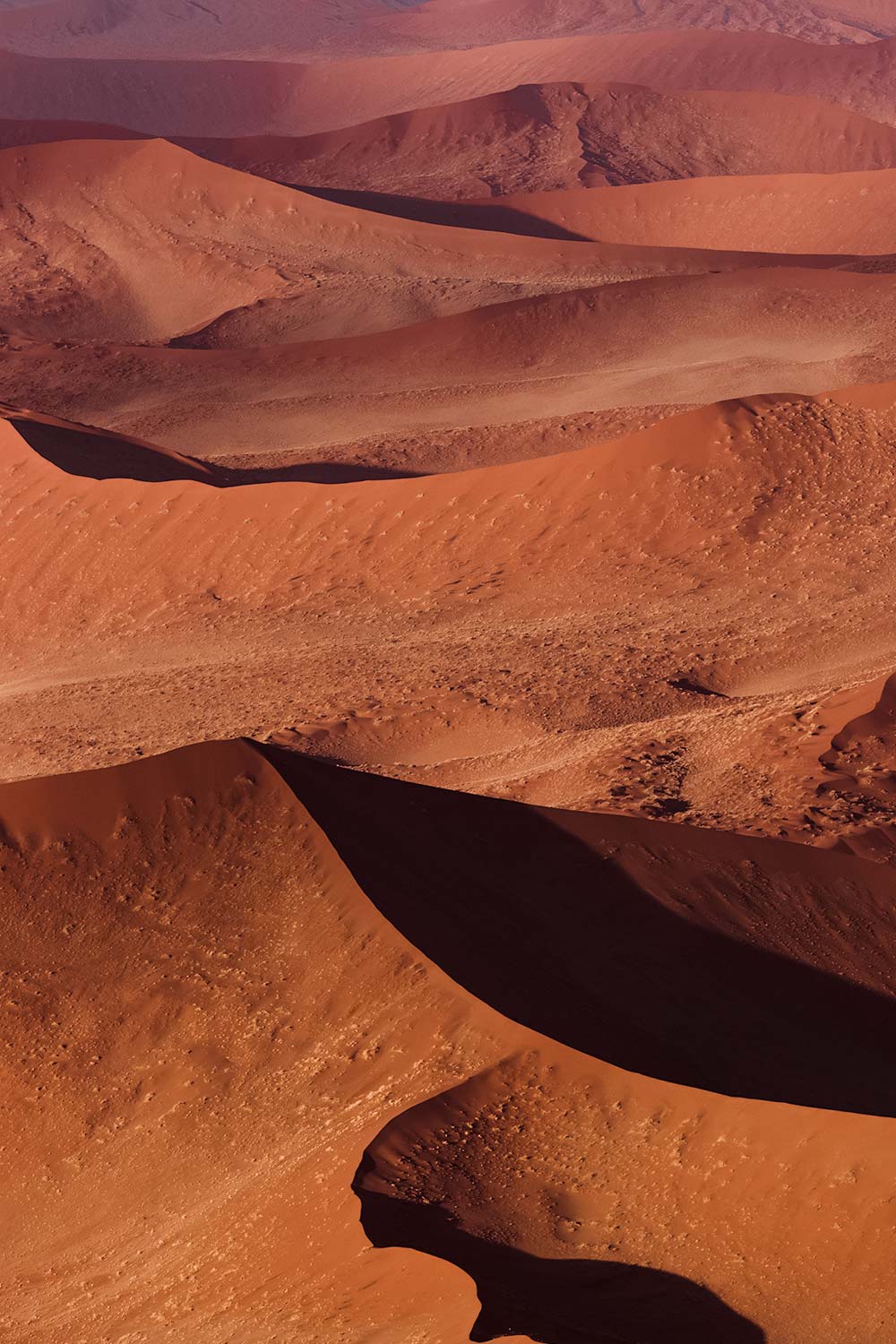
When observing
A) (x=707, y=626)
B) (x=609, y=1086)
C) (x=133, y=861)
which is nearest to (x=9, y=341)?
(x=707, y=626)

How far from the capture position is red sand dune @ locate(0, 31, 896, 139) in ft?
202

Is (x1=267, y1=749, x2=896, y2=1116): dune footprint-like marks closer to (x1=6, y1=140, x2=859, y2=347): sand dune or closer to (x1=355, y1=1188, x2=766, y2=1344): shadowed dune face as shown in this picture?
(x1=355, y1=1188, x2=766, y2=1344): shadowed dune face

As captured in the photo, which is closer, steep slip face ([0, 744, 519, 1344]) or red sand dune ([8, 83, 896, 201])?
steep slip face ([0, 744, 519, 1344])

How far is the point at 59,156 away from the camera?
3912cm

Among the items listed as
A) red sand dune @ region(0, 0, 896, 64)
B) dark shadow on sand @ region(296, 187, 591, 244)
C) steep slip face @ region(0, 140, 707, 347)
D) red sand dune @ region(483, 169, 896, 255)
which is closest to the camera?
steep slip face @ region(0, 140, 707, 347)

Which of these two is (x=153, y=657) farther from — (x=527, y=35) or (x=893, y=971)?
(x=527, y=35)

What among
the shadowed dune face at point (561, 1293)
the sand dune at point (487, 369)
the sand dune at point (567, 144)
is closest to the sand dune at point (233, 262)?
the sand dune at point (487, 369)

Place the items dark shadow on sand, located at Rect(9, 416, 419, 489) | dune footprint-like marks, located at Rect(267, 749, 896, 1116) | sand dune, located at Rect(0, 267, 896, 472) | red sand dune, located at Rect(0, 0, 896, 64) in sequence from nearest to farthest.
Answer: dune footprint-like marks, located at Rect(267, 749, 896, 1116)
dark shadow on sand, located at Rect(9, 416, 419, 489)
sand dune, located at Rect(0, 267, 896, 472)
red sand dune, located at Rect(0, 0, 896, 64)

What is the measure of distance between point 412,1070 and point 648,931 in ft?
6.36

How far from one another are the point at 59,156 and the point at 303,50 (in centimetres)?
4094

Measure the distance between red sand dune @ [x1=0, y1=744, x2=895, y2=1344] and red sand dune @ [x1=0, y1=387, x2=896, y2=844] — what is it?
2143mm

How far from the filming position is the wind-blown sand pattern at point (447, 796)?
7.01 m

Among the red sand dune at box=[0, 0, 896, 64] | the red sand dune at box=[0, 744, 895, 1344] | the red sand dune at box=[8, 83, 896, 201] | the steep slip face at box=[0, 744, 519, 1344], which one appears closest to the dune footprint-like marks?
the red sand dune at box=[0, 744, 895, 1344]

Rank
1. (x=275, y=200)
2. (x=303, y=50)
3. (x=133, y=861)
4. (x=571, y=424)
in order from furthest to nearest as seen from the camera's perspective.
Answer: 1. (x=303, y=50)
2. (x=275, y=200)
3. (x=571, y=424)
4. (x=133, y=861)
